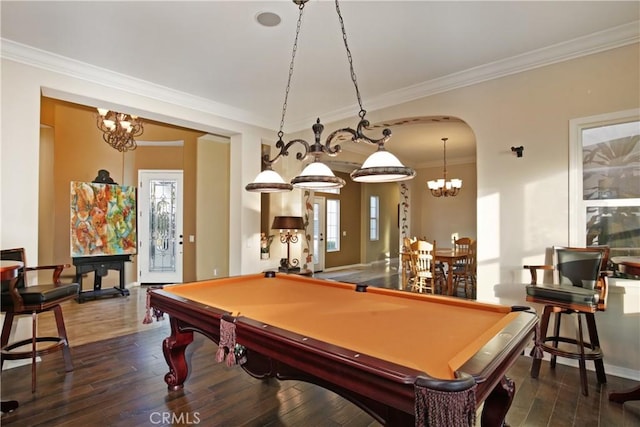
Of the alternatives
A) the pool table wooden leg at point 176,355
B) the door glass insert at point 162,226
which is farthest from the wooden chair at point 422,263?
the door glass insert at point 162,226

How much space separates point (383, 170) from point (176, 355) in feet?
7.05

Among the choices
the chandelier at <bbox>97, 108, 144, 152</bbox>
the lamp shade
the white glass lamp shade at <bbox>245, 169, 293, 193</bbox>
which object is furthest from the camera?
the lamp shade

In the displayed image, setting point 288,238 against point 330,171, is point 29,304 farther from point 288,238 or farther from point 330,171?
point 288,238

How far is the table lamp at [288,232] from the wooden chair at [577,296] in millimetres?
3155

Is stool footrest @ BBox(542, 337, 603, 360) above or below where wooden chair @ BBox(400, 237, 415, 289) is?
below

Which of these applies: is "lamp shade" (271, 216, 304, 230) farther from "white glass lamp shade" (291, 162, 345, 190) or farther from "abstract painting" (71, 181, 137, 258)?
"abstract painting" (71, 181, 137, 258)

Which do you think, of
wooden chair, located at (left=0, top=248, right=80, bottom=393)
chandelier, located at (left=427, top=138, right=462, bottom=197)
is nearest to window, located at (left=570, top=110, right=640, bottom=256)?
chandelier, located at (left=427, top=138, right=462, bottom=197)

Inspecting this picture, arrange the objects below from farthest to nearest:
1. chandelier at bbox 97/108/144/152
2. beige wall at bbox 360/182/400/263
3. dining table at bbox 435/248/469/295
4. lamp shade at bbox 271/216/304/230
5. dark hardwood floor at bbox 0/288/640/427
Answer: beige wall at bbox 360/182/400/263
dining table at bbox 435/248/469/295
lamp shade at bbox 271/216/304/230
chandelier at bbox 97/108/144/152
dark hardwood floor at bbox 0/288/640/427

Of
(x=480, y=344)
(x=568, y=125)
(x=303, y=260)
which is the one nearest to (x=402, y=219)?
(x=303, y=260)

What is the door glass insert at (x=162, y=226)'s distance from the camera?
7023 mm

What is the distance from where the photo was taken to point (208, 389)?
8.61ft

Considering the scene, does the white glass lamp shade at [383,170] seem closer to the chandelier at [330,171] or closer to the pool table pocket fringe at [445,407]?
the chandelier at [330,171]

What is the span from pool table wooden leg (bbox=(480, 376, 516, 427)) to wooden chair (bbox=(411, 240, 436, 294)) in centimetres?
347

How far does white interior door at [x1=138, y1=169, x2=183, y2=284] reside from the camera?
22.8 feet
